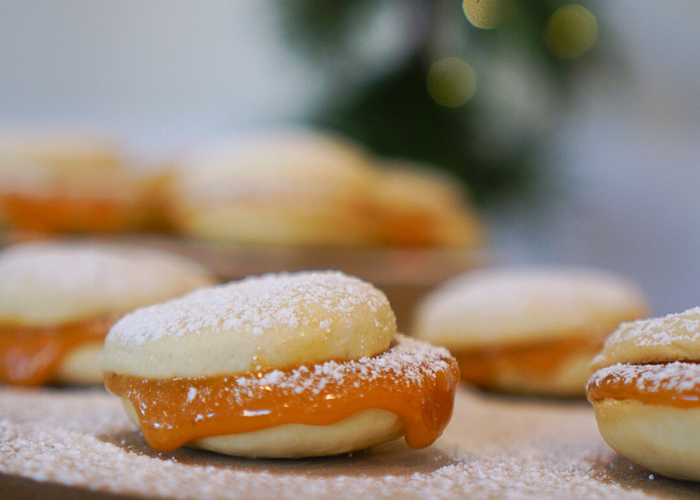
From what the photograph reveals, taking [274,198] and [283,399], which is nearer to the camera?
[283,399]

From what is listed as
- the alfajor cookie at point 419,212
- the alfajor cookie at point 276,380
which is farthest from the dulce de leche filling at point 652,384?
the alfajor cookie at point 419,212

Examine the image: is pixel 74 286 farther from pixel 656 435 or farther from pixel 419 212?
pixel 419 212

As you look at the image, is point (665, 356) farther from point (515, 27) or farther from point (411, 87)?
point (411, 87)

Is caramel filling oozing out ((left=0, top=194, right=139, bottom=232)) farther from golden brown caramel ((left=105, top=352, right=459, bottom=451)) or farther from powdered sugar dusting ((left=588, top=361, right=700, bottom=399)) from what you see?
powdered sugar dusting ((left=588, top=361, right=700, bottom=399))

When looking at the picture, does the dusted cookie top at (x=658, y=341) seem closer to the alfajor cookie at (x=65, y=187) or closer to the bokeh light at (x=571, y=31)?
the alfajor cookie at (x=65, y=187)

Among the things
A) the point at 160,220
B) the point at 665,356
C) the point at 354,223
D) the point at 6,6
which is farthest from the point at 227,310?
the point at 6,6

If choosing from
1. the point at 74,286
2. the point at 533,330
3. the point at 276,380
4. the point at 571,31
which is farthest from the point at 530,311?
the point at 571,31
